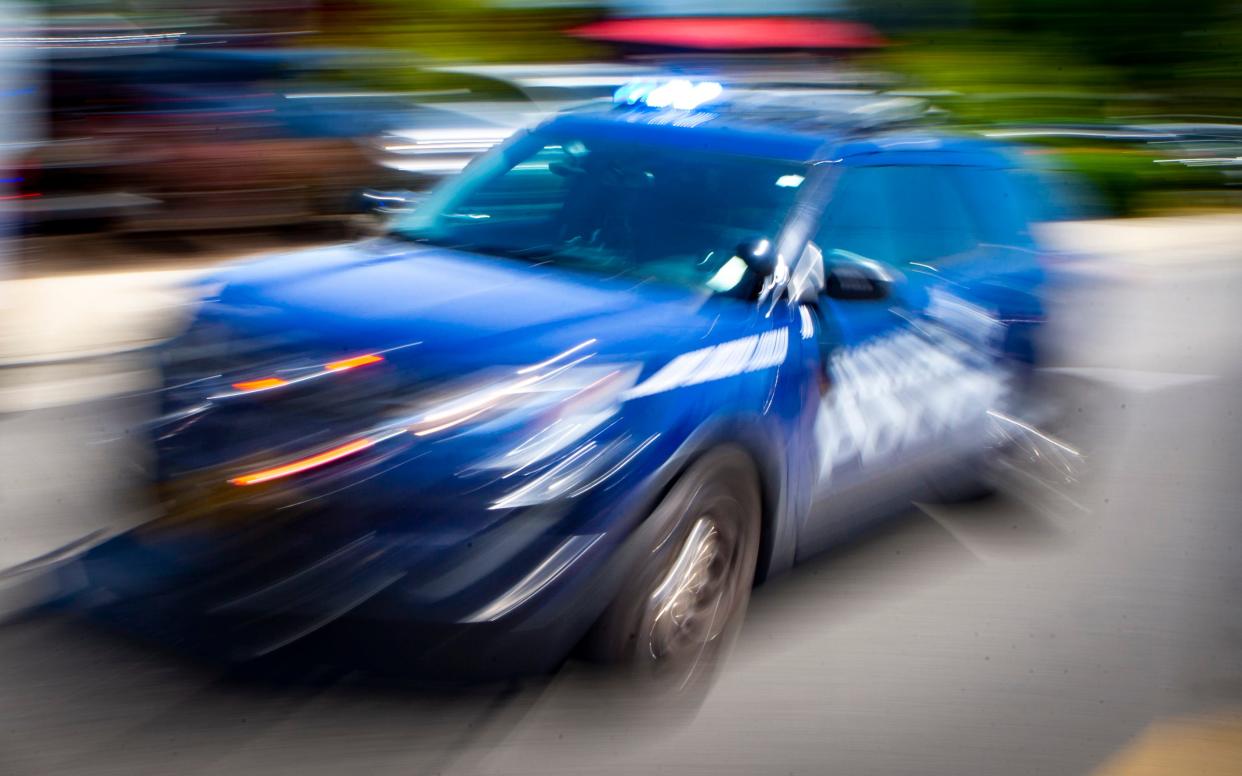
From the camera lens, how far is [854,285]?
4582 mm

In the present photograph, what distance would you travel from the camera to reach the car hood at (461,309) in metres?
3.91

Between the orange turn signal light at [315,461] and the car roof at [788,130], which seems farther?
the car roof at [788,130]

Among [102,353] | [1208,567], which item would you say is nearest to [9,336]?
[102,353]

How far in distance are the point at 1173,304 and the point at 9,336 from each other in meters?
8.67

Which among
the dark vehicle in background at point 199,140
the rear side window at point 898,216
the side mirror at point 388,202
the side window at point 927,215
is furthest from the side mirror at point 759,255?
the dark vehicle in background at point 199,140

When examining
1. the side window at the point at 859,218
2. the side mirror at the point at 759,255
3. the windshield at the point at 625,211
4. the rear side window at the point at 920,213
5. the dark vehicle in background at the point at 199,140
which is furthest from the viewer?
the dark vehicle in background at the point at 199,140

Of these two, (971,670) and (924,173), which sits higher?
(924,173)

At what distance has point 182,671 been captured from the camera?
3.96 meters

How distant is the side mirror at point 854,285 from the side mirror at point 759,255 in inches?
8.6

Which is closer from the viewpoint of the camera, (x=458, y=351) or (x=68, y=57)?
(x=458, y=351)

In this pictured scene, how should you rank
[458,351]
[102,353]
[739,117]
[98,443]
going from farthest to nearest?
[102,353], [98,443], [739,117], [458,351]

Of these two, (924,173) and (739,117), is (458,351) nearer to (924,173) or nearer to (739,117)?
(739,117)

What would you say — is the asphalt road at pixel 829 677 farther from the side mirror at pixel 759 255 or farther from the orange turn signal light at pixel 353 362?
the side mirror at pixel 759 255

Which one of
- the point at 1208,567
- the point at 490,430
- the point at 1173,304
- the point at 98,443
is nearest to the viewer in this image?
the point at 490,430
